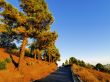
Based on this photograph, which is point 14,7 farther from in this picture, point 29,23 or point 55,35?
point 55,35

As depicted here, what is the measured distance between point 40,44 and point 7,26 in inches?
252

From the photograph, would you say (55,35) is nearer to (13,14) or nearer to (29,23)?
(29,23)

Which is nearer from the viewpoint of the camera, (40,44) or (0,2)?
(0,2)

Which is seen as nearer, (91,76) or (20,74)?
(91,76)

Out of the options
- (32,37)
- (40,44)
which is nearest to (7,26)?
(32,37)

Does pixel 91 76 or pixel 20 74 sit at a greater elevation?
pixel 20 74

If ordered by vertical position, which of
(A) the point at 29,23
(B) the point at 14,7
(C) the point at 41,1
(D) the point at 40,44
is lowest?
(D) the point at 40,44

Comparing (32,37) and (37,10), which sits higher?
(37,10)

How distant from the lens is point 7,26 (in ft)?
95.1

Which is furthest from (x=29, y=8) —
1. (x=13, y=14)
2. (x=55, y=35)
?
(x=55, y=35)

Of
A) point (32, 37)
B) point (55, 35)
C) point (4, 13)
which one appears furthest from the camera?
point (55, 35)

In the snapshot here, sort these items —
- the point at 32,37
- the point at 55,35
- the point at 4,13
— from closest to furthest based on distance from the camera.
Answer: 1. the point at 4,13
2. the point at 32,37
3. the point at 55,35

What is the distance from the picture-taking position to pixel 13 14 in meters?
28.1

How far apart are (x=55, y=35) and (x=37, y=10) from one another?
4937 millimetres
